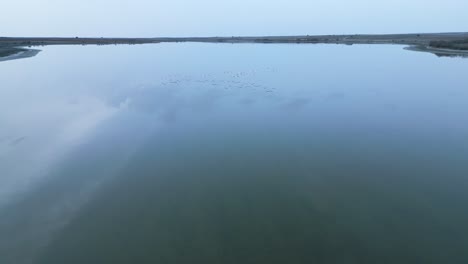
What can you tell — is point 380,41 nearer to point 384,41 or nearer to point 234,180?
point 384,41

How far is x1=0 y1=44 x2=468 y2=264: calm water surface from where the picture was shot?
7.79 metres

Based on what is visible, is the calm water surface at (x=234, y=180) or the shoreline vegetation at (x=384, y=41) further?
the shoreline vegetation at (x=384, y=41)

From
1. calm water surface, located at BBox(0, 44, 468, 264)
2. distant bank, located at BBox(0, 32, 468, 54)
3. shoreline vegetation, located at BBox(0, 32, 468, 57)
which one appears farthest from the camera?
distant bank, located at BBox(0, 32, 468, 54)

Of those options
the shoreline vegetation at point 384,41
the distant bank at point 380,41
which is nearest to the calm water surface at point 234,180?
the shoreline vegetation at point 384,41

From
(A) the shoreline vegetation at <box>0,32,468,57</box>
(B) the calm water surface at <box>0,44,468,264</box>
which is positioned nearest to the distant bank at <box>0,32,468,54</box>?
(A) the shoreline vegetation at <box>0,32,468,57</box>

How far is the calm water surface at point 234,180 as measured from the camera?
7.79 metres

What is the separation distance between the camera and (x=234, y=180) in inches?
435

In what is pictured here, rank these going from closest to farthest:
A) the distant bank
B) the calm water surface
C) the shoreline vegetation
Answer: the calm water surface, the shoreline vegetation, the distant bank

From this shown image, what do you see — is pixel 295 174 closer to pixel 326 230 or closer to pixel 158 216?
pixel 326 230

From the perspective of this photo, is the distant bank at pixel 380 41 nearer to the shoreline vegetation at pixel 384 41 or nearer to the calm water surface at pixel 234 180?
the shoreline vegetation at pixel 384 41

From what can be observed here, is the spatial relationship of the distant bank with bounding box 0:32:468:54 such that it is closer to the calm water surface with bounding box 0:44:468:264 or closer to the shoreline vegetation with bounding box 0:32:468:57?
the shoreline vegetation with bounding box 0:32:468:57

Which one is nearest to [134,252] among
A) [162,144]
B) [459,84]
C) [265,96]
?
[162,144]

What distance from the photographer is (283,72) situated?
1459 inches

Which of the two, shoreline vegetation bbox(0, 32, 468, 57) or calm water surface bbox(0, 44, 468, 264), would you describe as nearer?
calm water surface bbox(0, 44, 468, 264)
